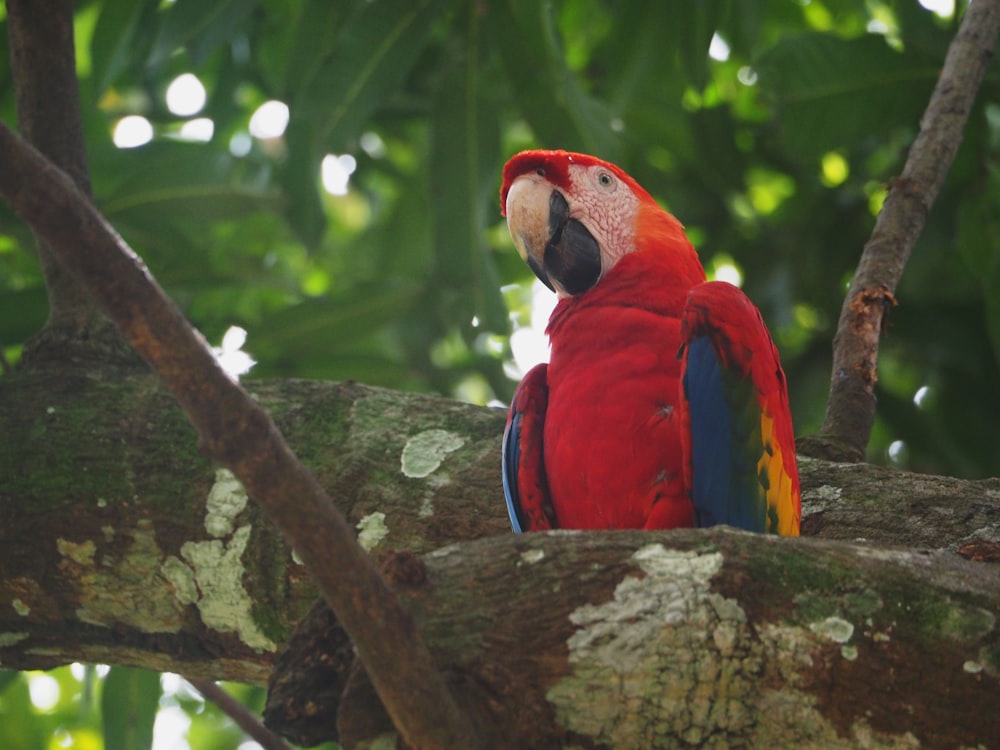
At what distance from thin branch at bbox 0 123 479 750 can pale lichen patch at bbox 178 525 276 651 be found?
0.96 meters

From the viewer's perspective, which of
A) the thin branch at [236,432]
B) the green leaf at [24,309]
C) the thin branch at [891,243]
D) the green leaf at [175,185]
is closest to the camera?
the thin branch at [236,432]

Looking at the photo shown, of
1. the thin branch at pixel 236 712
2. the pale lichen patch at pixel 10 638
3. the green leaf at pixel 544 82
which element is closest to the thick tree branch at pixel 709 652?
the pale lichen patch at pixel 10 638

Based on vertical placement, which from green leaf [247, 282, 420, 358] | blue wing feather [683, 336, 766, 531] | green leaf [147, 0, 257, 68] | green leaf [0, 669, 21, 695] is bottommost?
blue wing feather [683, 336, 766, 531]

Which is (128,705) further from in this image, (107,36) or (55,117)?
(107,36)

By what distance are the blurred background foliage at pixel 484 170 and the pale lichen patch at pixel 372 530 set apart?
127cm

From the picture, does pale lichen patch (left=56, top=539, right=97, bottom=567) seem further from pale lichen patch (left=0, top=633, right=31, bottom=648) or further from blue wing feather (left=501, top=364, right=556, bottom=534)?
blue wing feather (left=501, top=364, right=556, bottom=534)

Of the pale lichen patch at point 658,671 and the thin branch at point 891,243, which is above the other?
the thin branch at point 891,243

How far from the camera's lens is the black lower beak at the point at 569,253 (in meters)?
2.72

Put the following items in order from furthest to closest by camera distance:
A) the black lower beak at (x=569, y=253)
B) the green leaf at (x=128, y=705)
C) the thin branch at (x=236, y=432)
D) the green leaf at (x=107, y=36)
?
1. the green leaf at (x=107, y=36)
2. the green leaf at (x=128, y=705)
3. the black lower beak at (x=569, y=253)
4. the thin branch at (x=236, y=432)

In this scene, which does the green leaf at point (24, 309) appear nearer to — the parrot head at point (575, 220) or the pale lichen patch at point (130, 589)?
the pale lichen patch at point (130, 589)

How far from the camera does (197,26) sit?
10.5 feet

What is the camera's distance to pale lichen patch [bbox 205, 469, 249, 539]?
2.16 meters

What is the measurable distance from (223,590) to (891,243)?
171cm

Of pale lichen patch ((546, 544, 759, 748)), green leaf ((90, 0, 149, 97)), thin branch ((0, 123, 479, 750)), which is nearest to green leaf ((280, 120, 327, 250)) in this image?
green leaf ((90, 0, 149, 97))
